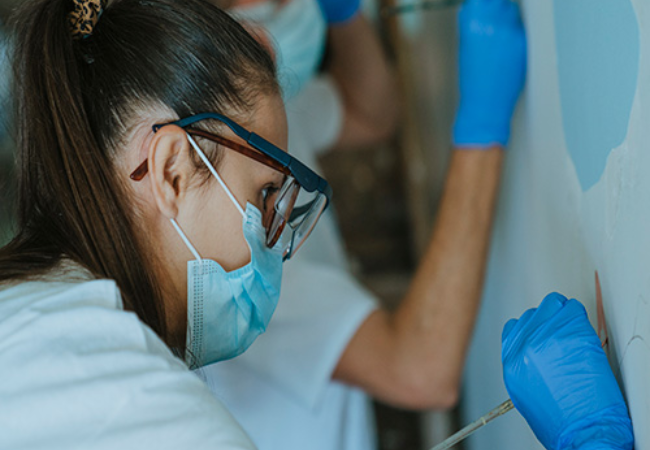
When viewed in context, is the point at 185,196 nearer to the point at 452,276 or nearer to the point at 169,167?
the point at 169,167

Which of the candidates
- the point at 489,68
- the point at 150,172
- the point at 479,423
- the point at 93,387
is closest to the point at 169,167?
the point at 150,172

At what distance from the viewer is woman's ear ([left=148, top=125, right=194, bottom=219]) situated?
2.68ft

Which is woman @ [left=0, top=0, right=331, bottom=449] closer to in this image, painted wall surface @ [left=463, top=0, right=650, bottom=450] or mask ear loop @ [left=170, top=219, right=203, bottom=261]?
mask ear loop @ [left=170, top=219, right=203, bottom=261]

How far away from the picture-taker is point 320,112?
1.95 metres

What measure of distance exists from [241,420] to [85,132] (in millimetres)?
761

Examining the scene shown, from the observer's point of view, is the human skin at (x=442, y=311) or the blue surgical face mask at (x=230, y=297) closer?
the blue surgical face mask at (x=230, y=297)

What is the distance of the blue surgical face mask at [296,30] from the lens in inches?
63.6

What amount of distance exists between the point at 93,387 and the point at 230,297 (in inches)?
11.9

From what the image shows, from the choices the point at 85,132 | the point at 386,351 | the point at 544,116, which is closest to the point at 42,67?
the point at 85,132

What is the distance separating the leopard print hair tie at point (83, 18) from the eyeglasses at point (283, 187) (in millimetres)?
161

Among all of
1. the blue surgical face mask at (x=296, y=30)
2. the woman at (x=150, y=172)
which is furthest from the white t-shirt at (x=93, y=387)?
the blue surgical face mask at (x=296, y=30)

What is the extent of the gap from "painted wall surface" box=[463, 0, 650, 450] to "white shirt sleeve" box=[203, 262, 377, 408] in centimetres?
32

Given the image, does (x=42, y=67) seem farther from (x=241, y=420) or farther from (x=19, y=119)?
(x=241, y=420)

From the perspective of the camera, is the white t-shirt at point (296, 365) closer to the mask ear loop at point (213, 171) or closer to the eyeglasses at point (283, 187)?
the eyeglasses at point (283, 187)
